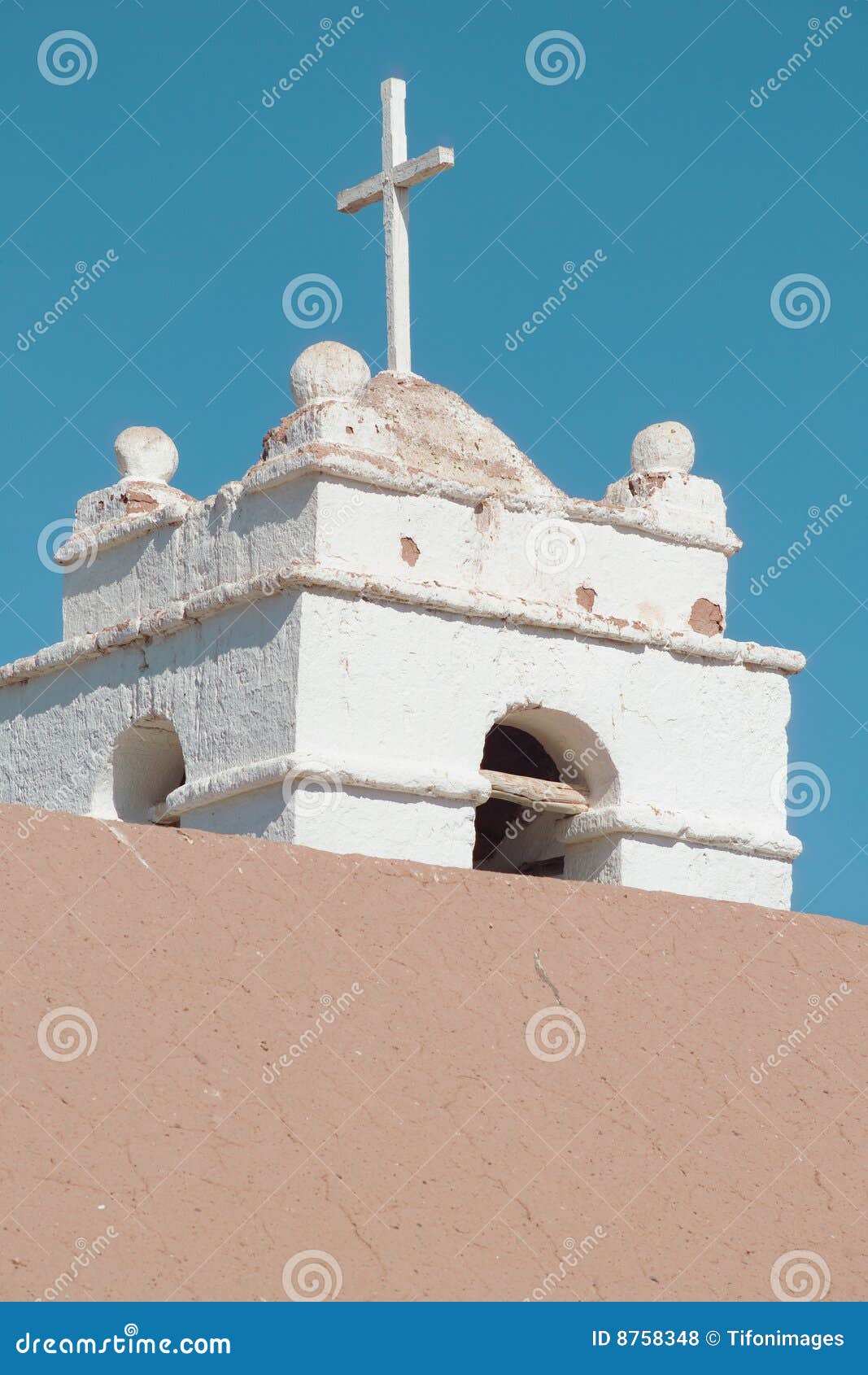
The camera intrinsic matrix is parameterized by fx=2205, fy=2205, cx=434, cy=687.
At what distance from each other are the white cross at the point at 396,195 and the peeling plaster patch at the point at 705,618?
1843 millimetres

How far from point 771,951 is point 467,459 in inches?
141

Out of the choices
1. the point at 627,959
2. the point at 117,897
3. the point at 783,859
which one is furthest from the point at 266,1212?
the point at 783,859

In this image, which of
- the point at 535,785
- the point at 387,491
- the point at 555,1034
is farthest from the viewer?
the point at 535,785

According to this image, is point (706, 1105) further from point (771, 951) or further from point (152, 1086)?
point (152, 1086)

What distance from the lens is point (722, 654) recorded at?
10.4m

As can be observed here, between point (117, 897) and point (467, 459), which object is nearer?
point (117, 897)

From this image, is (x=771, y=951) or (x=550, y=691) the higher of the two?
(x=550, y=691)

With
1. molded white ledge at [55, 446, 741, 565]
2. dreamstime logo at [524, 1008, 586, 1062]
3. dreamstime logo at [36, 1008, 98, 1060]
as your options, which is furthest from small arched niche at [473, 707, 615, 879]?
dreamstime logo at [36, 1008, 98, 1060]

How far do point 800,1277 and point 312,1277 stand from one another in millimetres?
1760

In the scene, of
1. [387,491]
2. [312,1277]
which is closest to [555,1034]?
[312,1277]

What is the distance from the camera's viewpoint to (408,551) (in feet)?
31.9

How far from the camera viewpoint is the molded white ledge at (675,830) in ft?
33.0

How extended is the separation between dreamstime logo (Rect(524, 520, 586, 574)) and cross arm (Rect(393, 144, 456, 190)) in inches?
77.9

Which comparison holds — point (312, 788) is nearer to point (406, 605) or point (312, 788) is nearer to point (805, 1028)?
point (406, 605)
